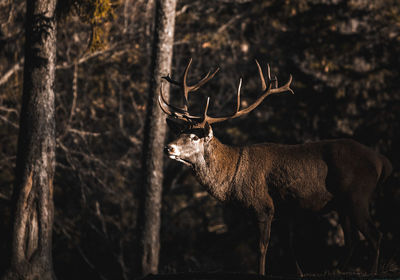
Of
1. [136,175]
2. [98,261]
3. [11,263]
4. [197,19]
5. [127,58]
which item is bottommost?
[98,261]

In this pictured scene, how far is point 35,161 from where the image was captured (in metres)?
8.52

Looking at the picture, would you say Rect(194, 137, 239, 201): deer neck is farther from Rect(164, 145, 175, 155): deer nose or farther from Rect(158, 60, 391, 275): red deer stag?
Rect(164, 145, 175, 155): deer nose

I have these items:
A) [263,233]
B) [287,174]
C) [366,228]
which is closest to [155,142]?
[287,174]

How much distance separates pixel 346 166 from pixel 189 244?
8.46 meters

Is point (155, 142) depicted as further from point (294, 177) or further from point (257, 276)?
point (257, 276)

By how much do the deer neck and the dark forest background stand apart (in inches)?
182

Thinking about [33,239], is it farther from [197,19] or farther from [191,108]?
[197,19]

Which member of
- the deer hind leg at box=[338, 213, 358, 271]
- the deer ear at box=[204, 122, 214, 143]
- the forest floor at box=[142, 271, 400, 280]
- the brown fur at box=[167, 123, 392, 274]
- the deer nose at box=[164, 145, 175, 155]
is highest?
the deer ear at box=[204, 122, 214, 143]

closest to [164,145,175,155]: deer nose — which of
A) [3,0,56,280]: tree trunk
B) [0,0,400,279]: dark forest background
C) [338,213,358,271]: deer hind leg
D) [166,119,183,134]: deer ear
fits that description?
[166,119,183,134]: deer ear

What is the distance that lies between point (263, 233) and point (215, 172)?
3.33ft

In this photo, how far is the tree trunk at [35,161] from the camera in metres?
8.45

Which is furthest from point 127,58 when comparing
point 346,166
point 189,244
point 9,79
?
point 346,166

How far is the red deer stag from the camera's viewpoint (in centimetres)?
731

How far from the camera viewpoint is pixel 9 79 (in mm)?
14016
